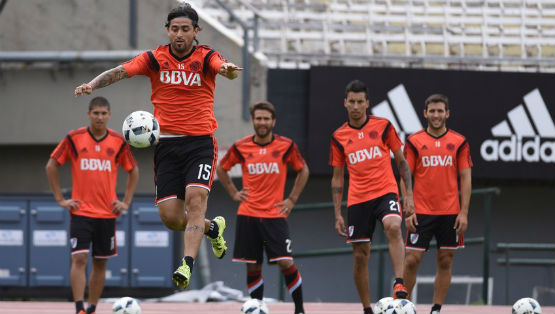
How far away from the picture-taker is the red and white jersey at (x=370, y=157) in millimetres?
8898

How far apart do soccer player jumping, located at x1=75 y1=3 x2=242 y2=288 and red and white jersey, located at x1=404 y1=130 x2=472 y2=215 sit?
8.66ft

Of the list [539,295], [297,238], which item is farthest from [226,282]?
[539,295]

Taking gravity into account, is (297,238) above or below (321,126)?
below

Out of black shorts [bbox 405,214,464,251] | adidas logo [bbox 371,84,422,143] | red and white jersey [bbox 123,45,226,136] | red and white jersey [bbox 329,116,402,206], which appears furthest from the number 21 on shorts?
adidas logo [bbox 371,84,422,143]

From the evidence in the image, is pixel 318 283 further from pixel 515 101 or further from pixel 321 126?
pixel 515 101

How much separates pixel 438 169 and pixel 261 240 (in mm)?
2085

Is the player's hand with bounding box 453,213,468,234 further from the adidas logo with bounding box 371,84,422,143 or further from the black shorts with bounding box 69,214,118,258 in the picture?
the adidas logo with bounding box 371,84,422,143

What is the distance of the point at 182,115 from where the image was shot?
7.64 meters

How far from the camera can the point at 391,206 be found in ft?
28.7

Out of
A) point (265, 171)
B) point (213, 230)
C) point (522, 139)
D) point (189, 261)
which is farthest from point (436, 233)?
point (522, 139)

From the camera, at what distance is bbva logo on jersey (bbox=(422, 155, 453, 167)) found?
30.8 ft

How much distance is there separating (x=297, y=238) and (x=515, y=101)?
14.6 feet

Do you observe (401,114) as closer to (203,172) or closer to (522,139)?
(522,139)

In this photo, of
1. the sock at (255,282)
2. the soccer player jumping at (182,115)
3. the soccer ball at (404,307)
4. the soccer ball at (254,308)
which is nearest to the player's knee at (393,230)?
the soccer ball at (404,307)
